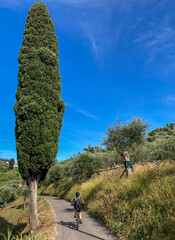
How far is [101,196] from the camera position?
9047 millimetres

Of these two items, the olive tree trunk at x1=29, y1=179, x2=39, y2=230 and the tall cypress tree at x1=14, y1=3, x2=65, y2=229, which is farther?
the tall cypress tree at x1=14, y1=3, x2=65, y2=229

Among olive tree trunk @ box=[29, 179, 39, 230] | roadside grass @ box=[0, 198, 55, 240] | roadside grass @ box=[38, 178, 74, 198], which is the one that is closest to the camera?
roadside grass @ box=[0, 198, 55, 240]

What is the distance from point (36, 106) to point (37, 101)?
49 centimetres

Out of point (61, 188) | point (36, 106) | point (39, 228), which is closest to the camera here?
point (39, 228)

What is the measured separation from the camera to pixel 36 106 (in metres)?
9.12

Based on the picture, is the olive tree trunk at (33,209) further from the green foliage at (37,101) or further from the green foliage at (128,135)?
the green foliage at (128,135)

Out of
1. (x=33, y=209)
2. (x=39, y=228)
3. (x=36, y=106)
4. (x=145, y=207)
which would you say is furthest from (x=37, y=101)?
(x=145, y=207)

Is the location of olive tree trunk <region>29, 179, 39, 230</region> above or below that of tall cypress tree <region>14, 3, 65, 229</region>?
below

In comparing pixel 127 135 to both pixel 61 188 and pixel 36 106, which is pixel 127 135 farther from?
pixel 61 188

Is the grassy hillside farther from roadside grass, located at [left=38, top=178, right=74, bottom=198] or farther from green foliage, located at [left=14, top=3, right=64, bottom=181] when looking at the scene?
roadside grass, located at [left=38, top=178, right=74, bottom=198]

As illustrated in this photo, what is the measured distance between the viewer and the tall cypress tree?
8828 mm

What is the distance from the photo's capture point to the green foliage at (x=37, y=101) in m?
8.88

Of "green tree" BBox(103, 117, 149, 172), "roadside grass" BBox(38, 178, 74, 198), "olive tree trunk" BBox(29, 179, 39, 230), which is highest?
"green tree" BBox(103, 117, 149, 172)

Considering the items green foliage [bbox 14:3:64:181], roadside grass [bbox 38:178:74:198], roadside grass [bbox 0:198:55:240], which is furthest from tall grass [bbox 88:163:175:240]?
roadside grass [bbox 38:178:74:198]
